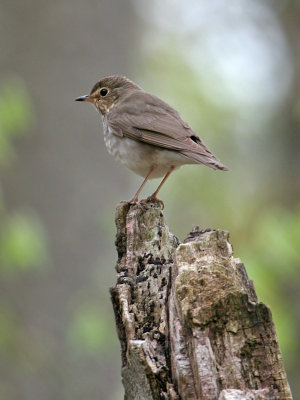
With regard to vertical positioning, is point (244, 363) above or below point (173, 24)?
below

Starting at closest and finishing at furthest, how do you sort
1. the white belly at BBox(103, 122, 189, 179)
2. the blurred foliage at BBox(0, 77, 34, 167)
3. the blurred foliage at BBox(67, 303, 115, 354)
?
the white belly at BBox(103, 122, 189, 179), the blurred foliage at BBox(0, 77, 34, 167), the blurred foliage at BBox(67, 303, 115, 354)

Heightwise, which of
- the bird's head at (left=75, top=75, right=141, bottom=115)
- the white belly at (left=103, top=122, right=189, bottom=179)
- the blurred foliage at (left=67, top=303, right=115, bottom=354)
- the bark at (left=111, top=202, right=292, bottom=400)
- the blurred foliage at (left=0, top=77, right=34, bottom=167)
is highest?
the bird's head at (left=75, top=75, right=141, bottom=115)

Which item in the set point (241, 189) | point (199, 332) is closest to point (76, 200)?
point (241, 189)

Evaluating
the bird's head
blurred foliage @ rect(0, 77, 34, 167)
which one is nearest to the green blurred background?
blurred foliage @ rect(0, 77, 34, 167)

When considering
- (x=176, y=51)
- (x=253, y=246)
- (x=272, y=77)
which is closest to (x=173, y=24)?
(x=176, y=51)

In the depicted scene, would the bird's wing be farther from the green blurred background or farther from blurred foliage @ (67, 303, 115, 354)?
blurred foliage @ (67, 303, 115, 354)

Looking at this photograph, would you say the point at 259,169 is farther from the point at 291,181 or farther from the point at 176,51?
the point at 176,51

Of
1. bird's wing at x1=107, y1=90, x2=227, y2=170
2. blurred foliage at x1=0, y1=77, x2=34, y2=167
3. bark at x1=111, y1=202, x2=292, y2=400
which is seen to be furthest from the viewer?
blurred foliage at x1=0, y1=77, x2=34, y2=167
